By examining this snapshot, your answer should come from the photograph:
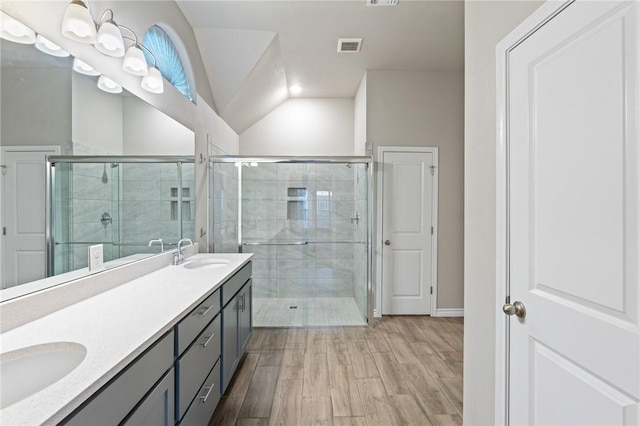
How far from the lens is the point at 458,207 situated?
366 centimetres

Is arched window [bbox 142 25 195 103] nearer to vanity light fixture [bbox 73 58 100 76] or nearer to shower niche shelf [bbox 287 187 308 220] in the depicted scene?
vanity light fixture [bbox 73 58 100 76]

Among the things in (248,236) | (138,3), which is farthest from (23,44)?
(248,236)

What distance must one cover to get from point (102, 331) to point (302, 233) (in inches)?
112

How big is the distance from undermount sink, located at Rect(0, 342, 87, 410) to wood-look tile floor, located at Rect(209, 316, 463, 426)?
3.85 feet

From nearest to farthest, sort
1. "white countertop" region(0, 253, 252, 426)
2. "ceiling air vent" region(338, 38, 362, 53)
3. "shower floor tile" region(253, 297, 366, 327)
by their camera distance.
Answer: "white countertop" region(0, 253, 252, 426), "ceiling air vent" region(338, 38, 362, 53), "shower floor tile" region(253, 297, 366, 327)

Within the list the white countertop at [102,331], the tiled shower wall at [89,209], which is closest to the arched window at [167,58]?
the tiled shower wall at [89,209]

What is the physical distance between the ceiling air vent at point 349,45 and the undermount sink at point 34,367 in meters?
3.12

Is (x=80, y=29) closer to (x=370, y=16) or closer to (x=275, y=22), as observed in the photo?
(x=275, y=22)

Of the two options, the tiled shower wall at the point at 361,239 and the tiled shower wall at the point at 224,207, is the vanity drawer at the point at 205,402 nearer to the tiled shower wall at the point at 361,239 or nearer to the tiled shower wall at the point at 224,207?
the tiled shower wall at the point at 224,207

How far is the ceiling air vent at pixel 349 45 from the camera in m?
2.98

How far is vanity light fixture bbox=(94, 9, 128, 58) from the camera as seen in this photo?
154 cm

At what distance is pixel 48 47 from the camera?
1.33 m
